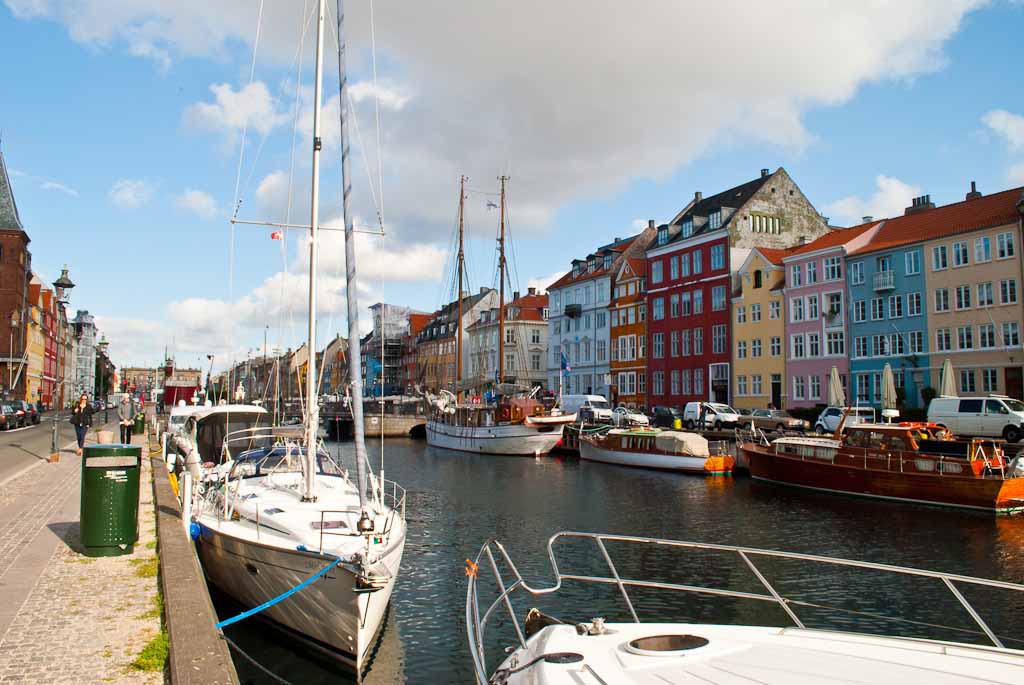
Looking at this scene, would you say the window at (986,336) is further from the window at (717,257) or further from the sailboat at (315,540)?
the sailboat at (315,540)

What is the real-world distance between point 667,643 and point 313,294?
1032 cm

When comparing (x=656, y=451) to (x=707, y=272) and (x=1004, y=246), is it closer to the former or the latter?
(x=1004, y=246)

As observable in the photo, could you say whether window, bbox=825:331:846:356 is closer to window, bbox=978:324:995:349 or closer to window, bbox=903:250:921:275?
window, bbox=903:250:921:275

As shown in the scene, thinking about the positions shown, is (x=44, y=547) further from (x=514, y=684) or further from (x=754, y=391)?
(x=754, y=391)

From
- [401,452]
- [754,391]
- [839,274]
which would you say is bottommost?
[401,452]

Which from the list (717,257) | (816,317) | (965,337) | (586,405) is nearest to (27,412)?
(586,405)

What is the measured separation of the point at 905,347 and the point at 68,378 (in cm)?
12549

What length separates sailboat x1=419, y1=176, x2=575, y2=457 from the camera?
173 ft

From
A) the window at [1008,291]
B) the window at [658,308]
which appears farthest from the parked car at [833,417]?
the window at [658,308]

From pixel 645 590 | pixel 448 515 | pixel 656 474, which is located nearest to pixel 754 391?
pixel 656 474

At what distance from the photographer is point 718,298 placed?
64.4 meters

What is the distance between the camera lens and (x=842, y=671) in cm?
528

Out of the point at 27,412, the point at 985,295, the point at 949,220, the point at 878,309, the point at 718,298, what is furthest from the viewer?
the point at 718,298

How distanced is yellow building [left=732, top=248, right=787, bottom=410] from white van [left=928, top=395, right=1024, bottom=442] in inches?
815
